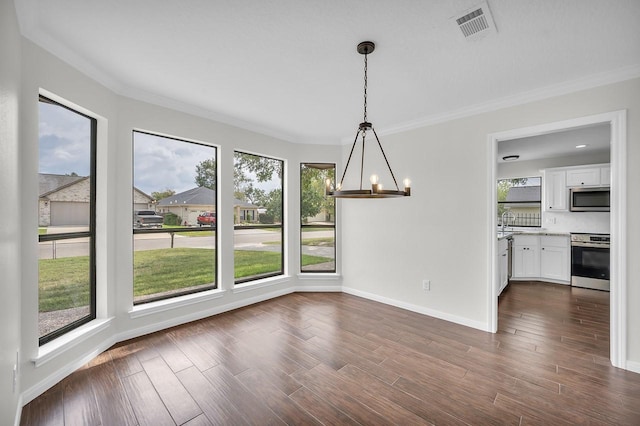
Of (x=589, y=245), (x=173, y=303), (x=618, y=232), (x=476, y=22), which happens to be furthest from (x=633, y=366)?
(x=173, y=303)

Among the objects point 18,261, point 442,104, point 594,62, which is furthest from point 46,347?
point 594,62

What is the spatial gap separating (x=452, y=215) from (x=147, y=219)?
3838 millimetres

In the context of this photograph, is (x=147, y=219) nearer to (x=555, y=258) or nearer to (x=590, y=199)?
(x=555, y=258)

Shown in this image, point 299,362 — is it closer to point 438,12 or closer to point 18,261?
point 18,261

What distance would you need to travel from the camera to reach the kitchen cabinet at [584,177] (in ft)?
16.7

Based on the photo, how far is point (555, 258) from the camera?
17.3 ft

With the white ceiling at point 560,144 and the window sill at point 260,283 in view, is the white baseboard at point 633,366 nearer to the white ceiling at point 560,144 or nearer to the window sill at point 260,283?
the white ceiling at point 560,144

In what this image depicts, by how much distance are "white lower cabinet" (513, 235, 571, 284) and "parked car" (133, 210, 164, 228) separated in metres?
6.40

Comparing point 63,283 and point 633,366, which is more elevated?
point 63,283

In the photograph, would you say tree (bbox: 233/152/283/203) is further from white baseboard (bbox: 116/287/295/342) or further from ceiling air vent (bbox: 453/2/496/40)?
ceiling air vent (bbox: 453/2/496/40)

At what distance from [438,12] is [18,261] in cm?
334

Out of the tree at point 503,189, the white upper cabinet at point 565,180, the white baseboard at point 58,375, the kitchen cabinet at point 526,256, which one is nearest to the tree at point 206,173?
the white baseboard at point 58,375

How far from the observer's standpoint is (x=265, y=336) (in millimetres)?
3070

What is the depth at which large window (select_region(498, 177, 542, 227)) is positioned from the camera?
6117 millimetres
